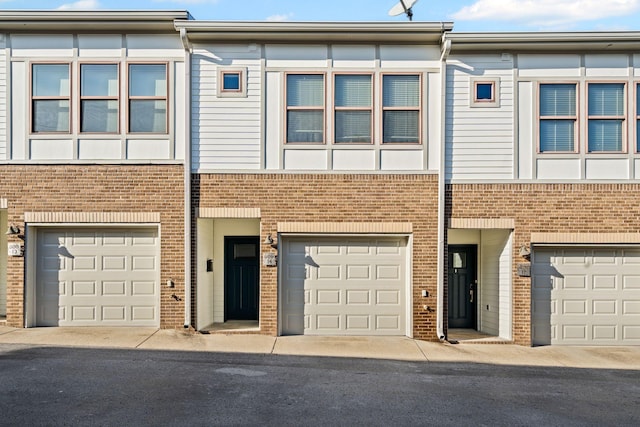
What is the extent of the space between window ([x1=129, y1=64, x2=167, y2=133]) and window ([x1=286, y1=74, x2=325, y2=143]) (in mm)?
2599

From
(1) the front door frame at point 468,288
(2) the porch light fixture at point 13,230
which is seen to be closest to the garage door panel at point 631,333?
(1) the front door frame at point 468,288

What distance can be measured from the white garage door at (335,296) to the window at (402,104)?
A: 8.93ft

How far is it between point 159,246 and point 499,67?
7.91 meters

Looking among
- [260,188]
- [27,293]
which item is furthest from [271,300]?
[27,293]

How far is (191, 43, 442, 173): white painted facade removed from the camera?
37.8 feet

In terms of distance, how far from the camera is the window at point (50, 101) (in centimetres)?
1154

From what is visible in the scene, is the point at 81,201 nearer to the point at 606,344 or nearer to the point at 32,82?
the point at 32,82

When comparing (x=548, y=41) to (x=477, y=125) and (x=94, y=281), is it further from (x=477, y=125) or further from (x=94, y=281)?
(x=94, y=281)

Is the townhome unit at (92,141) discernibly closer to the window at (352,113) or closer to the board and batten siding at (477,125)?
the window at (352,113)

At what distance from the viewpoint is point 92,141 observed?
11.5 metres

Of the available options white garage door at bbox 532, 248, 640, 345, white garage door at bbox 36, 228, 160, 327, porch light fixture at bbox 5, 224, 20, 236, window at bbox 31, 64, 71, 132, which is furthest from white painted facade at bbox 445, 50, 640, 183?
porch light fixture at bbox 5, 224, 20, 236

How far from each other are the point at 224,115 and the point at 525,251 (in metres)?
6.73

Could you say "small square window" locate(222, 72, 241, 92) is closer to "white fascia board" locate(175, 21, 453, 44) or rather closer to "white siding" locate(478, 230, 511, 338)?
"white fascia board" locate(175, 21, 453, 44)

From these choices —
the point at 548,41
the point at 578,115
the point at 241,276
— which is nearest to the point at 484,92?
the point at 548,41
